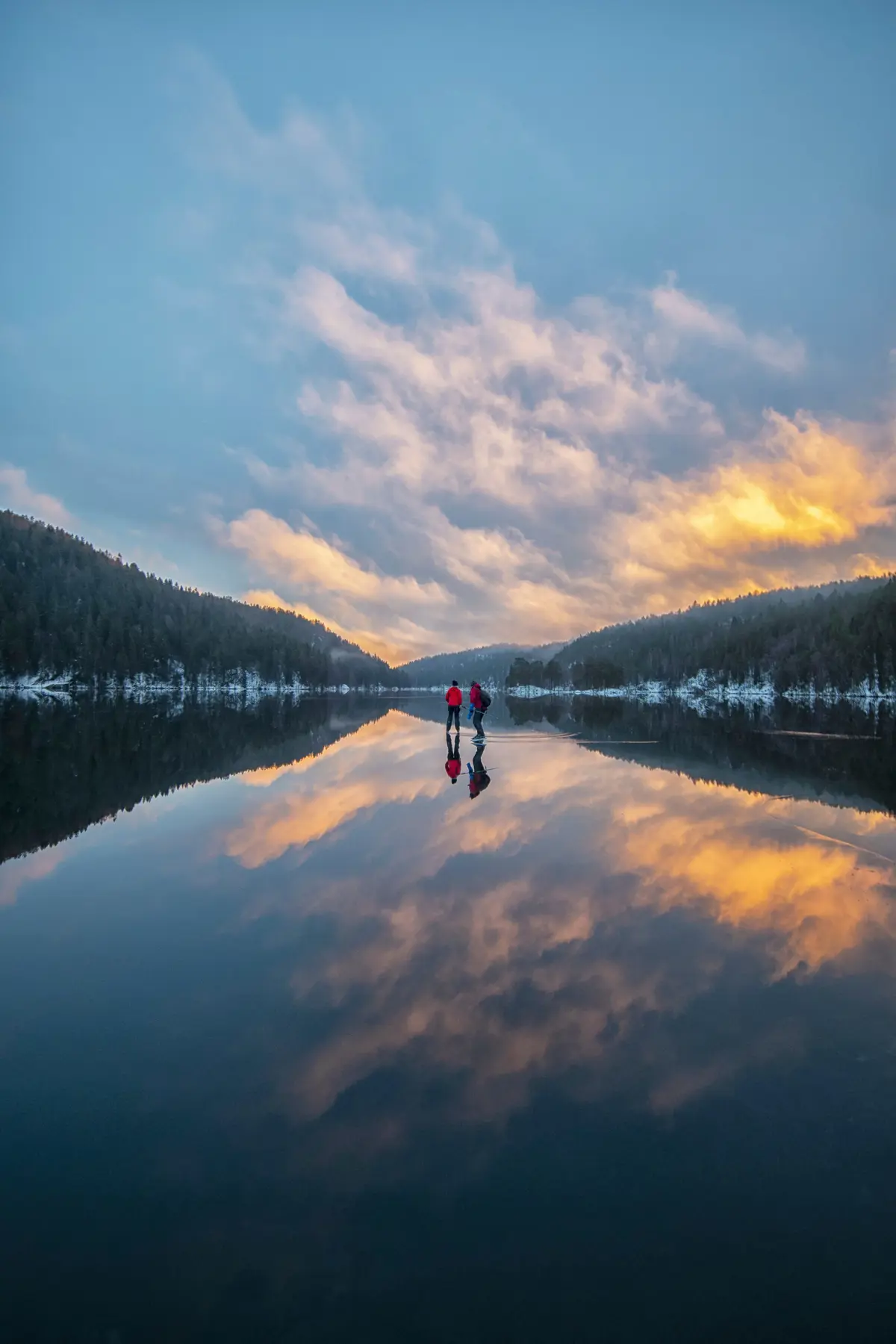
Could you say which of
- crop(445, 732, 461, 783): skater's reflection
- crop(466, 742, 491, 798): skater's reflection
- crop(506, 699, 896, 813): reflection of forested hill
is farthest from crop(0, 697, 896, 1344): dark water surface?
crop(445, 732, 461, 783): skater's reflection

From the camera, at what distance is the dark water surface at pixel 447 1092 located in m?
3.36

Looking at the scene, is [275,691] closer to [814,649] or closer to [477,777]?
[814,649]

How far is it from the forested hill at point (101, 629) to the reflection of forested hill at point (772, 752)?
9262 centimetres

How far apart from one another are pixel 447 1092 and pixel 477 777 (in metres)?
17.3

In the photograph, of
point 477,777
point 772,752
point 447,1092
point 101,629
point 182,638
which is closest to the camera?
point 447,1092

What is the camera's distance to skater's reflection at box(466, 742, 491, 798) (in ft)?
63.8

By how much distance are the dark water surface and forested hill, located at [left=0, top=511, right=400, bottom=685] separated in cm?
11813

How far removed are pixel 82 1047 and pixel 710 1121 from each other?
4.79 meters

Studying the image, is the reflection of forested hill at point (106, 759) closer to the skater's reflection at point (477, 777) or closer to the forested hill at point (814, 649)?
the skater's reflection at point (477, 777)

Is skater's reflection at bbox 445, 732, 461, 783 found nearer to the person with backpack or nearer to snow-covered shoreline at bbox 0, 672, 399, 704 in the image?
the person with backpack

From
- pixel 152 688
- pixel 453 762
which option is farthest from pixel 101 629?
pixel 453 762

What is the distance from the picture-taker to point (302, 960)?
294 inches

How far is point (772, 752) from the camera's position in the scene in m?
31.1

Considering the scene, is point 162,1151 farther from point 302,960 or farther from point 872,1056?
point 872,1056
